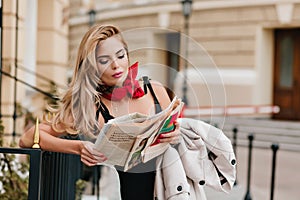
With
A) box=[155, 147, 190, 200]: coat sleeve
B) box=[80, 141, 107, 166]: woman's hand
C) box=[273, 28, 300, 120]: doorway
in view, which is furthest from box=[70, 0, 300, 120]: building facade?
box=[80, 141, 107, 166]: woman's hand

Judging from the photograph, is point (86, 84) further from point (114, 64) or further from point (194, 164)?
point (194, 164)

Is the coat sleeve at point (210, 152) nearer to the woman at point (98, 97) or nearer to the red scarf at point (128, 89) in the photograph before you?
the woman at point (98, 97)

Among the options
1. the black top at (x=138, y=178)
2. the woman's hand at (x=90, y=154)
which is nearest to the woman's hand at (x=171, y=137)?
the black top at (x=138, y=178)

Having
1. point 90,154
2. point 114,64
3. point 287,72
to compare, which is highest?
point 287,72

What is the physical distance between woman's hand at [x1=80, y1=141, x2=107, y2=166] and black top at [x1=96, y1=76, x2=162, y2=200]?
0.12 m

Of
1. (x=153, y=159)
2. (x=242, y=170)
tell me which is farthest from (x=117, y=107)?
(x=242, y=170)

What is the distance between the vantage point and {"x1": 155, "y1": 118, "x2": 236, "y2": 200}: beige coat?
7.20 ft

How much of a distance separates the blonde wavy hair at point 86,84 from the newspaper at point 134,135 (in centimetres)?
12

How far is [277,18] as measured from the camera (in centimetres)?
1700

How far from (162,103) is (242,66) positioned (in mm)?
15602

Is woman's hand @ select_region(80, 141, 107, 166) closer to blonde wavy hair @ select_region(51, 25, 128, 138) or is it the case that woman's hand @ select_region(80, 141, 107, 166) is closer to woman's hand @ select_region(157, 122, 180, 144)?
blonde wavy hair @ select_region(51, 25, 128, 138)

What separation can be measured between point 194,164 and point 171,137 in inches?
7.0

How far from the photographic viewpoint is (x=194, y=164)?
88.1 inches

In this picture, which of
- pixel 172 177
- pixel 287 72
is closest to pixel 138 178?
pixel 172 177
